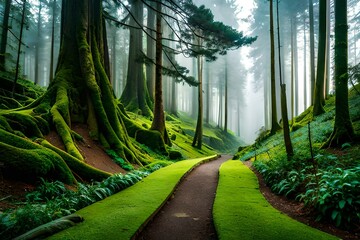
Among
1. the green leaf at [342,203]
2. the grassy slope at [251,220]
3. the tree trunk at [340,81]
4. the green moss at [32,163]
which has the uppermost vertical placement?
the tree trunk at [340,81]

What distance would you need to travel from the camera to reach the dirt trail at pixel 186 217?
4273mm

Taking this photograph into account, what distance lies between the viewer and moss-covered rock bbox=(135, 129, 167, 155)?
13.8 meters

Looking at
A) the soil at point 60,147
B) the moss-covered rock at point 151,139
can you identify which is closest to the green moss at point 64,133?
the soil at point 60,147

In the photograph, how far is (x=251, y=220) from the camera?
14.6 ft

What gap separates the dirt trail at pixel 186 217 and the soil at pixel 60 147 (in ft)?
8.71

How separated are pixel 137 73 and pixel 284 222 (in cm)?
1836

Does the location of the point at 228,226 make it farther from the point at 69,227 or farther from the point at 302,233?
the point at 69,227

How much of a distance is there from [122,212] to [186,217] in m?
1.40

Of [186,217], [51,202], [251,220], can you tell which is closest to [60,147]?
[51,202]

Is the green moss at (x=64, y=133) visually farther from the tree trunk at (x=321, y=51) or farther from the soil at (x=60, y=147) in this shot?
the tree trunk at (x=321, y=51)

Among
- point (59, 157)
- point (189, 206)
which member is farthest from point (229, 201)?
point (59, 157)

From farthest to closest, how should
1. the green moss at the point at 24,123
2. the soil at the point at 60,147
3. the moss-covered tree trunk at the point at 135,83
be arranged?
the moss-covered tree trunk at the point at 135,83 < the green moss at the point at 24,123 < the soil at the point at 60,147

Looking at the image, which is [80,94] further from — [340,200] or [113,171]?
[340,200]

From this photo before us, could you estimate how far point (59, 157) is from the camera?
6215 millimetres
